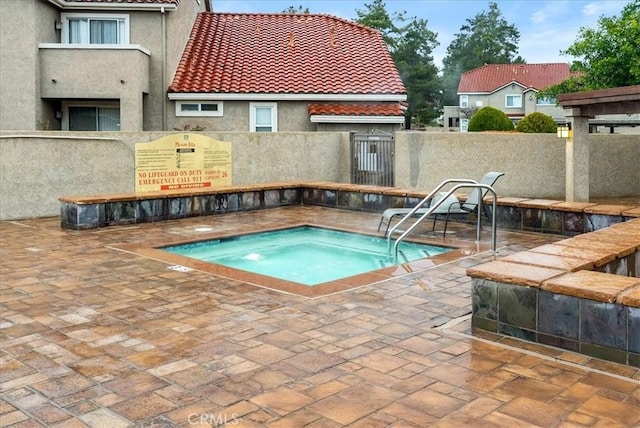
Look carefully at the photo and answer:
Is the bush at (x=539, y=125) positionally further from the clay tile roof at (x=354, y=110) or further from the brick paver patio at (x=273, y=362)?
the brick paver patio at (x=273, y=362)

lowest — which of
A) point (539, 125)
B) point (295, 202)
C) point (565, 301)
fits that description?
point (565, 301)

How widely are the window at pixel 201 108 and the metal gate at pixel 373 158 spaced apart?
187 inches

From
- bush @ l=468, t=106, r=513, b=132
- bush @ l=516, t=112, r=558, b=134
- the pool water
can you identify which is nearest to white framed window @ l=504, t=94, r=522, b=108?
bush @ l=468, t=106, r=513, b=132

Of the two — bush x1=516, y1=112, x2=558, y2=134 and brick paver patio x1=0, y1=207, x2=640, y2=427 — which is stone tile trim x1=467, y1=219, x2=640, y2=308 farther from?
bush x1=516, y1=112, x2=558, y2=134

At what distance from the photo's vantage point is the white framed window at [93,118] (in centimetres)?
1822

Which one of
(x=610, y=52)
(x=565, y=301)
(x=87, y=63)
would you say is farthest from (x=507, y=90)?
(x=565, y=301)

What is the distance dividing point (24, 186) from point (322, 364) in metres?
9.72

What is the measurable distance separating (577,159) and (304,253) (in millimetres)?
6904

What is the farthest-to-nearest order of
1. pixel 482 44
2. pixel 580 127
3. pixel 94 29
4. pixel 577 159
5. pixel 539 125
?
pixel 482 44
pixel 539 125
pixel 94 29
pixel 577 159
pixel 580 127

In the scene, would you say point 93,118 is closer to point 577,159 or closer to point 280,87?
point 280,87

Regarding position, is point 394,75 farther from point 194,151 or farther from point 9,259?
point 9,259

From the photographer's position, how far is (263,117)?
19781mm

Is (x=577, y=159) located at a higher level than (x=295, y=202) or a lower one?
higher

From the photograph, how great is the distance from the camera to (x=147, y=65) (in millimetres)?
18328
